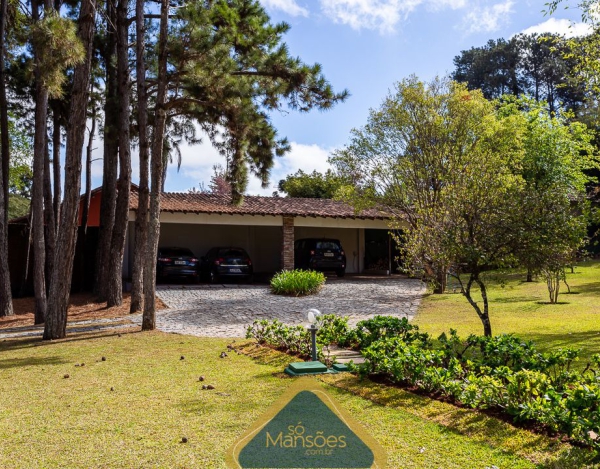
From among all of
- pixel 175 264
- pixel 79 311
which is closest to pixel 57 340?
pixel 79 311

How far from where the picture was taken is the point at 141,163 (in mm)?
11648

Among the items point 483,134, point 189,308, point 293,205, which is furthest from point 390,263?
point 189,308

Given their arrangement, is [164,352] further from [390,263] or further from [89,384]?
[390,263]

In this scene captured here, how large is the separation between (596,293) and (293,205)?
1159cm

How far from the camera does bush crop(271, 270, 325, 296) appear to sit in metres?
15.6

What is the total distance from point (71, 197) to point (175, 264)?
380 inches

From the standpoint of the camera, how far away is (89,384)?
227 inches

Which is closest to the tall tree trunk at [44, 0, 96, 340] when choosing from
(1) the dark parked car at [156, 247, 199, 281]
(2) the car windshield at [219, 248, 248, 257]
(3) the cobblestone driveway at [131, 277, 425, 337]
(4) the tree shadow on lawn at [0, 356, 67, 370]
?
(4) the tree shadow on lawn at [0, 356, 67, 370]

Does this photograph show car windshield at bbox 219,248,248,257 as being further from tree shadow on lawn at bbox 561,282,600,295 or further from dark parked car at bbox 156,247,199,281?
tree shadow on lawn at bbox 561,282,600,295

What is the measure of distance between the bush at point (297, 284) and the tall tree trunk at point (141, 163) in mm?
4331

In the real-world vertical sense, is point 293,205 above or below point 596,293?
above

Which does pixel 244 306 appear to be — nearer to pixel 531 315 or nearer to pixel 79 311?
pixel 79 311

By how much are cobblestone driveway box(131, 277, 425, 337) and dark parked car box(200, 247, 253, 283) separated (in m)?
1.03

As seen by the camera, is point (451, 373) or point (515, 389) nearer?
point (515, 389)
